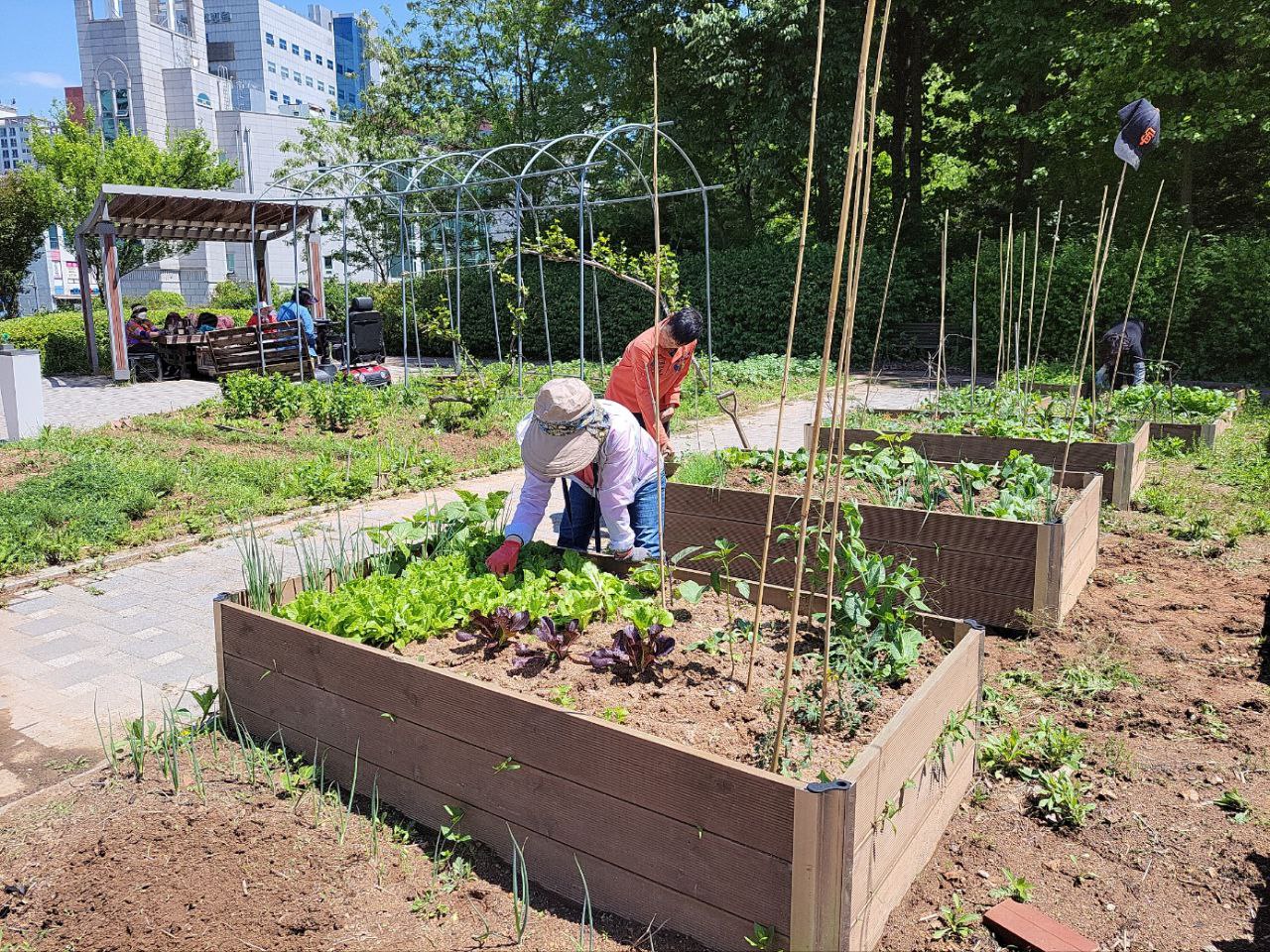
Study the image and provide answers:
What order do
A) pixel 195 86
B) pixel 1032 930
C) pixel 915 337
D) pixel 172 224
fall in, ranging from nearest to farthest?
pixel 1032 930, pixel 172 224, pixel 915 337, pixel 195 86

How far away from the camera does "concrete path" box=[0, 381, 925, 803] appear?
3268 millimetres

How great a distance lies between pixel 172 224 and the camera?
606 inches

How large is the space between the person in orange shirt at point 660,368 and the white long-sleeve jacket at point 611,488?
1.13m

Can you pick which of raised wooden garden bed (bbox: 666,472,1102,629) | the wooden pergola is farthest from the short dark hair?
the wooden pergola

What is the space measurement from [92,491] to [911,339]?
14080 millimetres

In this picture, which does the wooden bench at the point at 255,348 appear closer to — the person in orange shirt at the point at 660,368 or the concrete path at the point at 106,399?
the concrete path at the point at 106,399

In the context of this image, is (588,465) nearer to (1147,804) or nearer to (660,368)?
(660,368)

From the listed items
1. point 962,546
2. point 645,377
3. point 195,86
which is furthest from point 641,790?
point 195,86

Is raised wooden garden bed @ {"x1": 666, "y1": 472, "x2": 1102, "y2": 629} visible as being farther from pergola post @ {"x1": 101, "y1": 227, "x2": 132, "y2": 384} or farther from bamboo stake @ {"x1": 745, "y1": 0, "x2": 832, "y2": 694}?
pergola post @ {"x1": 101, "y1": 227, "x2": 132, "y2": 384}

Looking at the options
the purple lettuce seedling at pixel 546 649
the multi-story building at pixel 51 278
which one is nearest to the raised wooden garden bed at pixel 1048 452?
the purple lettuce seedling at pixel 546 649

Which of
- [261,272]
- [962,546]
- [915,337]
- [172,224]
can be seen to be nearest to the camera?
[962,546]

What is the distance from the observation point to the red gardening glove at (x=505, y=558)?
337cm

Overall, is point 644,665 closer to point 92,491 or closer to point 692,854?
point 692,854

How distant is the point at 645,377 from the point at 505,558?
1.80 metres
